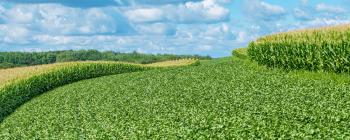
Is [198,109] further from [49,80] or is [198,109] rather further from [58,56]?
[58,56]

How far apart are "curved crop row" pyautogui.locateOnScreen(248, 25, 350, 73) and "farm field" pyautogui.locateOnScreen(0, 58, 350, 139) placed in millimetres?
1145

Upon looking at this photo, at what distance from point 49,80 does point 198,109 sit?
23.8 m

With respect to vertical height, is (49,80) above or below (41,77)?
below

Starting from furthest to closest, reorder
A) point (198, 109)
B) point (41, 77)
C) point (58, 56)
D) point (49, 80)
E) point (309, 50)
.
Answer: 1. point (58, 56)
2. point (49, 80)
3. point (41, 77)
4. point (309, 50)
5. point (198, 109)

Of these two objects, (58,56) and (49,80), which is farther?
(58,56)

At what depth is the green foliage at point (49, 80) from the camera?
3822 centimetres

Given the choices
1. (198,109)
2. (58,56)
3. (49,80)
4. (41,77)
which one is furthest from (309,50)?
(58,56)

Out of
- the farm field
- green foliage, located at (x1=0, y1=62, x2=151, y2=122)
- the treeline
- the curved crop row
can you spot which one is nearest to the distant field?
green foliage, located at (x1=0, y1=62, x2=151, y2=122)

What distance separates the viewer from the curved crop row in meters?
33.5

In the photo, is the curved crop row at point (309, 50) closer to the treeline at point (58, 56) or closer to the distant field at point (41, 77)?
the distant field at point (41, 77)

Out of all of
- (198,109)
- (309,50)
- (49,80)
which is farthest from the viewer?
(49,80)

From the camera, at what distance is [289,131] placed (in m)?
18.5

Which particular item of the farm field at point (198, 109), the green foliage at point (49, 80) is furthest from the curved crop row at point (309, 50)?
the green foliage at point (49, 80)

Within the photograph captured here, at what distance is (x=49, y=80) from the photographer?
46.6m
